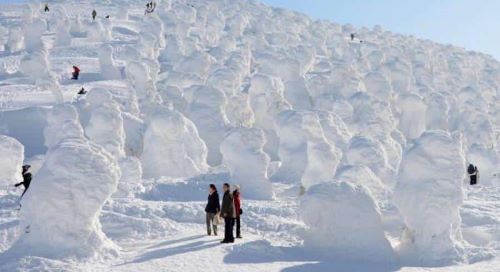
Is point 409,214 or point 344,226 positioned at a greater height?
point 409,214

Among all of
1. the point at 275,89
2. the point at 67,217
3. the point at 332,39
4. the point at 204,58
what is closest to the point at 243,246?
the point at 67,217

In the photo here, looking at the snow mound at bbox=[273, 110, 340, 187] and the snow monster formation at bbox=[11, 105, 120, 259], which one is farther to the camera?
the snow mound at bbox=[273, 110, 340, 187]

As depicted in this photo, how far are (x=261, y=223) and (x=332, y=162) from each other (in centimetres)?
886

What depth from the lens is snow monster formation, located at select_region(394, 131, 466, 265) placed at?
18844 millimetres

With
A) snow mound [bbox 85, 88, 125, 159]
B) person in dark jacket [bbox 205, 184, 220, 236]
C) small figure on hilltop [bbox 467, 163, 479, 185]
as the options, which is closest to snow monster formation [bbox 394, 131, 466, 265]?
person in dark jacket [bbox 205, 184, 220, 236]

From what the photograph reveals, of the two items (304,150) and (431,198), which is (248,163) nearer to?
Result: (304,150)

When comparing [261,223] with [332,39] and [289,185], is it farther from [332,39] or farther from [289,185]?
[332,39]

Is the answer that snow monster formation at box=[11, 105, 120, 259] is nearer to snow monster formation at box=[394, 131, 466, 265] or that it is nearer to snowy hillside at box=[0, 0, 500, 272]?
snowy hillside at box=[0, 0, 500, 272]

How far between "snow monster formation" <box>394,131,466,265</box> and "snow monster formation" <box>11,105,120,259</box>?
7884mm

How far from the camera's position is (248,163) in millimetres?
26109

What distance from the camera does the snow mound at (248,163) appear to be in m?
25.8

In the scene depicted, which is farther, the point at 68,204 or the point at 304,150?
the point at 304,150

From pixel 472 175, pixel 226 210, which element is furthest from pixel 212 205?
pixel 472 175

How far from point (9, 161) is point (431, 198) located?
567 inches
